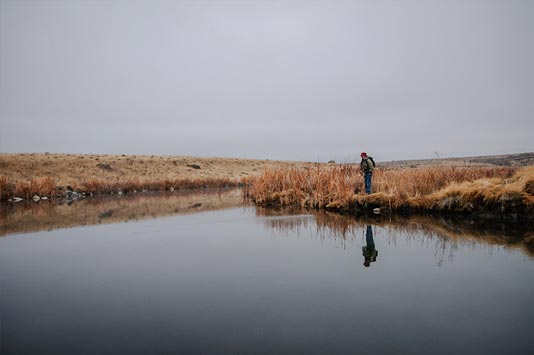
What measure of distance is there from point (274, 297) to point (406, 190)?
8.85m

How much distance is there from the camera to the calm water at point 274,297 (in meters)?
2.99

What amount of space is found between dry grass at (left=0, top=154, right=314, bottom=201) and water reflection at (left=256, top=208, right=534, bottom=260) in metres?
12.6

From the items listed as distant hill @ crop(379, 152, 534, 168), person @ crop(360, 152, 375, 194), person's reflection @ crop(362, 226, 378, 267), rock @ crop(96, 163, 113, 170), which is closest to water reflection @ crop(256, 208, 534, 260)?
person's reflection @ crop(362, 226, 378, 267)

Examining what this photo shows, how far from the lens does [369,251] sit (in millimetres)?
6066

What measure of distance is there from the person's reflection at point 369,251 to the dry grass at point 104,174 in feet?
48.5

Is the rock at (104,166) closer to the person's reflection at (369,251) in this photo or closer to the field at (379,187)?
the field at (379,187)

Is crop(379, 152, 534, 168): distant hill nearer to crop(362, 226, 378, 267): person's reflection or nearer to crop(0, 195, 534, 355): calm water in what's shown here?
crop(362, 226, 378, 267): person's reflection

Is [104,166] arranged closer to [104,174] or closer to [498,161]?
[104,174]

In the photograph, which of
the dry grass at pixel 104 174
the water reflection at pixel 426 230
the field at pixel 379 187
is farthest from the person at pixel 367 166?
the dry grass at pixel 104 174

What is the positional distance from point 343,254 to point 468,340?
3015mm

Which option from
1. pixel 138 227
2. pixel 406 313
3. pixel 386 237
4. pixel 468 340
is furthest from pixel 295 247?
pixel 138 227

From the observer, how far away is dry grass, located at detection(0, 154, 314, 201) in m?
23.9

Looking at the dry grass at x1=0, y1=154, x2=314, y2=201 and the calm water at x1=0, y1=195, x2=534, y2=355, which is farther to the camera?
the dry grass at x1=0, y1=154, x2=314, y2=201

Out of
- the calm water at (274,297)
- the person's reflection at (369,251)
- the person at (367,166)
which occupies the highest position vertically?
the person at (367,166)
